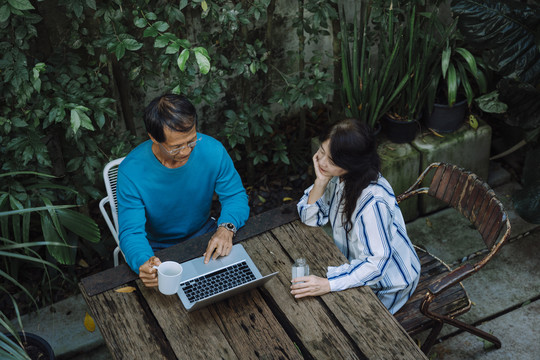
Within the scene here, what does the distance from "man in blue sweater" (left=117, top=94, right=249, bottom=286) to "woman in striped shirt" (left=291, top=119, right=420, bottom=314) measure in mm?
392

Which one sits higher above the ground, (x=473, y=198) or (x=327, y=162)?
(x=327, y=162)

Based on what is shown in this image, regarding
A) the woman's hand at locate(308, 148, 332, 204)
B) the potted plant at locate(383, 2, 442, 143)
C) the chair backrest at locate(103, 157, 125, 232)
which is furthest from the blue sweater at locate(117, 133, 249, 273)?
the potted plant at locate(383, 2, 442, 143)

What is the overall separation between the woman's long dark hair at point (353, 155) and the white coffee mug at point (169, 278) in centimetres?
78

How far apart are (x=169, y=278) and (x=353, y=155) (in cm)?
90

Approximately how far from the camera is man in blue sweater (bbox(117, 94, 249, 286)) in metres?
2.68

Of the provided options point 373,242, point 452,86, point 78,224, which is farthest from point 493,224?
point 78,224

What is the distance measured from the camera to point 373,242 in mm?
2561

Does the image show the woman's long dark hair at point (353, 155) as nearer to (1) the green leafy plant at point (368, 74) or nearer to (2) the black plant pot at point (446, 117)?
(1) the green leafy plant at point (368, 74)

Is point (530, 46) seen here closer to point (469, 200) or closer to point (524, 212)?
point (524, 212)

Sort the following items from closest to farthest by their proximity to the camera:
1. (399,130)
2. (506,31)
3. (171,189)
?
(171,189), (506,31), (399,130)

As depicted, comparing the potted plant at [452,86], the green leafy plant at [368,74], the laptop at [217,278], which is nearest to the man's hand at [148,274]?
the laptop at [217,278]

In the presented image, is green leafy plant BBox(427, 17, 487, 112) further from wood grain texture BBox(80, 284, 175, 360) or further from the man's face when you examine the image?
wood grain texture BBox(80, 284, 175, 360)

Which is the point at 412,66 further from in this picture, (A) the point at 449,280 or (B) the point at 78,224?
(B) the point at 78,224

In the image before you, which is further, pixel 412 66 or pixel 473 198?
pixel 412 66
